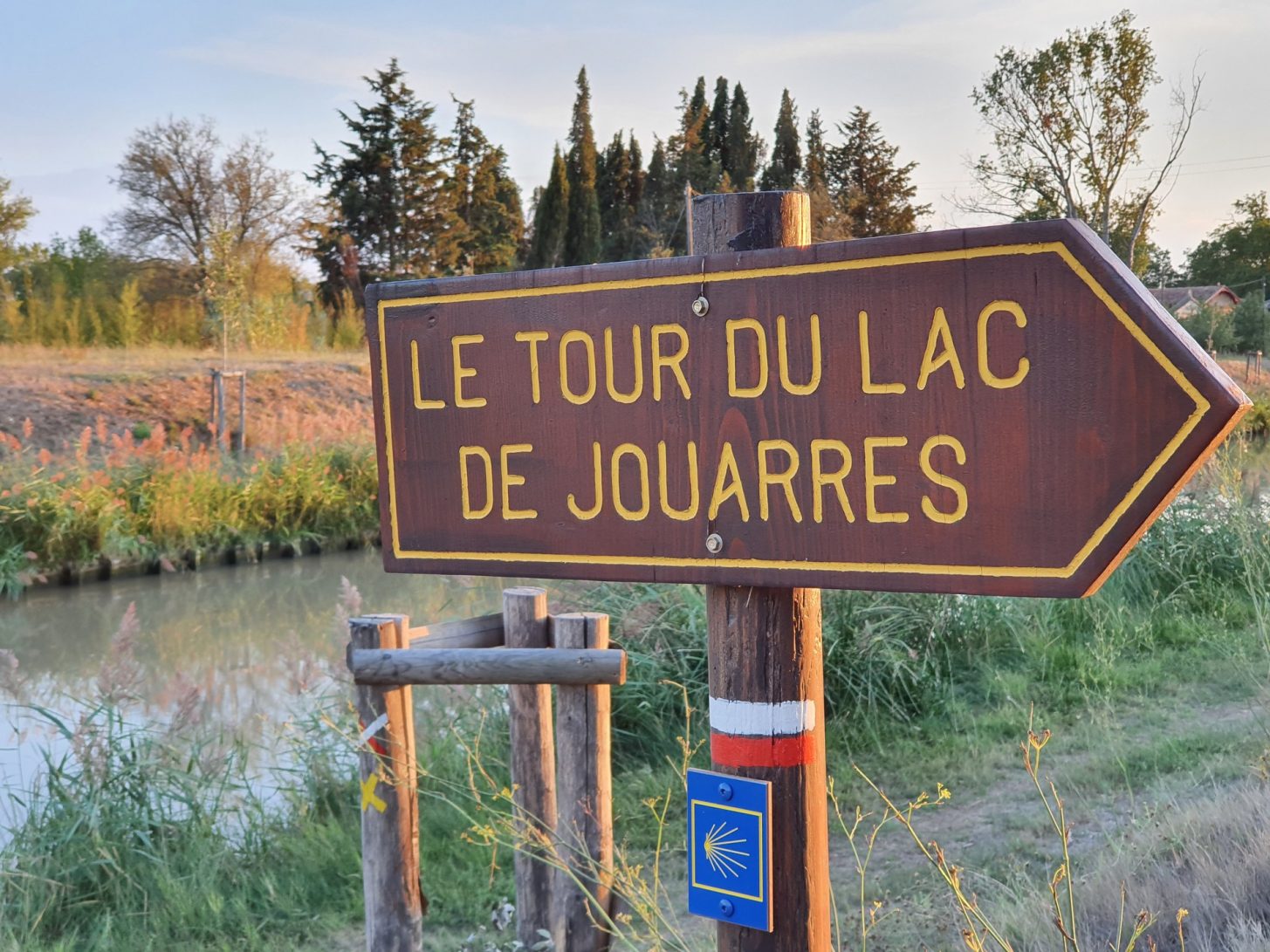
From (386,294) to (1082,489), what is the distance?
0.97 m

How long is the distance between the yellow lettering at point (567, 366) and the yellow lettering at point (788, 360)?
0.82ft

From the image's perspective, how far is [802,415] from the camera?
1.33 meters

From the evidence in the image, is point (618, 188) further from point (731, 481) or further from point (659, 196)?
point (731, 481)

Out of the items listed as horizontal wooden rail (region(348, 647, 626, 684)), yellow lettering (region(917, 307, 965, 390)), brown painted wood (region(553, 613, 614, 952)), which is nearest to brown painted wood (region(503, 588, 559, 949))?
brown painted wood (region(553, 613, 614, 952))

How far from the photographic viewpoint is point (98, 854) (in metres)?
3.80

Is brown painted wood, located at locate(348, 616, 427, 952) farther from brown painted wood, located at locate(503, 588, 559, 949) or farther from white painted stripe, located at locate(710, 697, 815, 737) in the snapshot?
white painted stripe, located at locate(710, 697, 815, 737)

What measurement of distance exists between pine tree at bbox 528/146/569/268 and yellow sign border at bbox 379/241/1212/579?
32285 millimetres

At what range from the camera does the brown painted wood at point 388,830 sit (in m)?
3.10

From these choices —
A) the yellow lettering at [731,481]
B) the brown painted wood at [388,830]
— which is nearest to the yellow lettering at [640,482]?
the yellow lettering at [731,481]

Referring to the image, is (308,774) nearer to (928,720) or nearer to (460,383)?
(928,720)

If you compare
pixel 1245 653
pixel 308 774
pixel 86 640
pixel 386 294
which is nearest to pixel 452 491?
pixel 386 294

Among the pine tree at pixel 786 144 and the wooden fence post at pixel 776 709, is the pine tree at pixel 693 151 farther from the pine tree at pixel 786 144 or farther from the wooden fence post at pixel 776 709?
the wooden fence post at pixel 776 709

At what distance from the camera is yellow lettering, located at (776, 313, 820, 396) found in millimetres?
1328

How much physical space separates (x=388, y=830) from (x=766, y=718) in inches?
76.7
